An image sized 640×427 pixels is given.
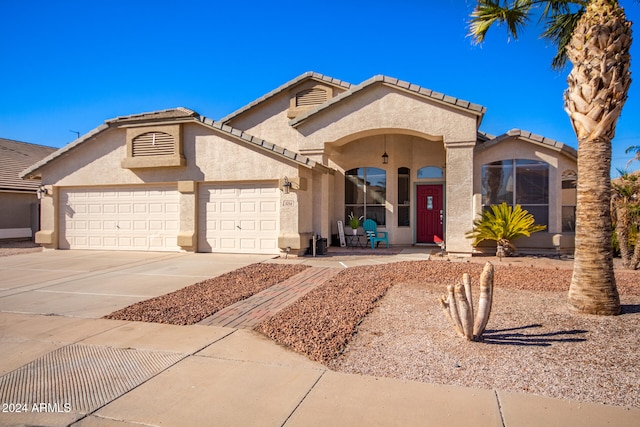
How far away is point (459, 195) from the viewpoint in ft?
42.3

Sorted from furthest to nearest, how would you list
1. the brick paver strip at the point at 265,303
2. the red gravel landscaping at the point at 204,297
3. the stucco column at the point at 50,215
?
1. the stucco column at the point at 50,215
2. the red gravel landscaping at the point at 204,297
3. the brick paver strip at the point at 265,303

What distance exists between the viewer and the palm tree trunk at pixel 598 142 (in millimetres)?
6195

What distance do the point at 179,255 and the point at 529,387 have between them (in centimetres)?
1134

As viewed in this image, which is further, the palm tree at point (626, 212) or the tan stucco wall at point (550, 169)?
the tan stucco wall at point (550, 169)

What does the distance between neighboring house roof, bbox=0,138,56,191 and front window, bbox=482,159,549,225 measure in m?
20.0

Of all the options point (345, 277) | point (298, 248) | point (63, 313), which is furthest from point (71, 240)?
point (345, 277)

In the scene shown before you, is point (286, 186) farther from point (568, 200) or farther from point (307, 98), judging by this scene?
point (568, 200)

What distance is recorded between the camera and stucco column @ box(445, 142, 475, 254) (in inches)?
505

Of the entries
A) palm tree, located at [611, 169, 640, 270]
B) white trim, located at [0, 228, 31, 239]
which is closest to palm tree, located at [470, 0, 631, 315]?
palm tree, located at [611, 169, 640, 270]

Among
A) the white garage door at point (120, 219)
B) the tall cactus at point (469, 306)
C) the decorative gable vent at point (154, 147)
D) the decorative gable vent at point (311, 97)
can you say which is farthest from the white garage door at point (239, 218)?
the tall cactus at point (469, 306)

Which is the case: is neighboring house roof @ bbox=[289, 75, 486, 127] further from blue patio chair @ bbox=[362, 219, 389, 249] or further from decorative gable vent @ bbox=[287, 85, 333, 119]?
blue patio chair @ bbox=[362, 219, 389, 249]

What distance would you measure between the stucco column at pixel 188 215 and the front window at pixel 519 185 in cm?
934

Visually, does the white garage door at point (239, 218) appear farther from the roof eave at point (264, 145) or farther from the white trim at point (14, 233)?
the white trim at point (14, 233)

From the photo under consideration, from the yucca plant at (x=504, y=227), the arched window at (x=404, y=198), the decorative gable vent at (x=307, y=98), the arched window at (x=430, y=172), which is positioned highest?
the decorative gable vent at (x=307, y=98)
